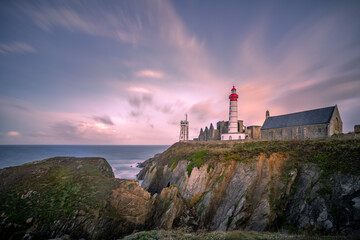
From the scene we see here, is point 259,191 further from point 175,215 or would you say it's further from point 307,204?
point 175,215

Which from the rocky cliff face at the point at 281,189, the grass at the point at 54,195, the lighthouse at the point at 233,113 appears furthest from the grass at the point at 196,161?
the lighthouse at the point at 233,113

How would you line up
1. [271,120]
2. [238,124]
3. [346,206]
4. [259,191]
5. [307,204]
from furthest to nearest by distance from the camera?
[238,124]
[271,120]
[259,191]
[307,204]
[346,206]

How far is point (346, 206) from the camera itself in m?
12.6

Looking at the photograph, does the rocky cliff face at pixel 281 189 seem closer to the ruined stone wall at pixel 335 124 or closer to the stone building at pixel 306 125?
the ruined stone wall at pixel 335 124

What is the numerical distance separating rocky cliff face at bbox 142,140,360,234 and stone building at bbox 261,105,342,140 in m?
18.2

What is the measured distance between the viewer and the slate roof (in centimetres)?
3391

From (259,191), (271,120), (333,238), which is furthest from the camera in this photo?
(271,120)

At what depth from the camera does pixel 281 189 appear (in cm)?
1630

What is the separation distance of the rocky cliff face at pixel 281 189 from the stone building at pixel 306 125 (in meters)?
18.2

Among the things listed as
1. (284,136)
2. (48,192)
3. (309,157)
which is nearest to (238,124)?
(284,136)

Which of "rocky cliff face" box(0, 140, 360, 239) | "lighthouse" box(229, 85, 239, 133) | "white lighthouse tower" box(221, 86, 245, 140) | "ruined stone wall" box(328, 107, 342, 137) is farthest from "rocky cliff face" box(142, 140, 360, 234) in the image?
"lighthouse" box(229, 85, 239, 133)

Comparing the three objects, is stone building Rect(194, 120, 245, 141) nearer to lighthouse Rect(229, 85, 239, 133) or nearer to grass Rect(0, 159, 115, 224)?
lighthouse Rect(229, 85, 239, 133)

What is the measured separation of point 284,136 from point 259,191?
30.4 meters

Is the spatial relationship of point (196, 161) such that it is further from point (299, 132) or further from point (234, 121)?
point (299, 132)
